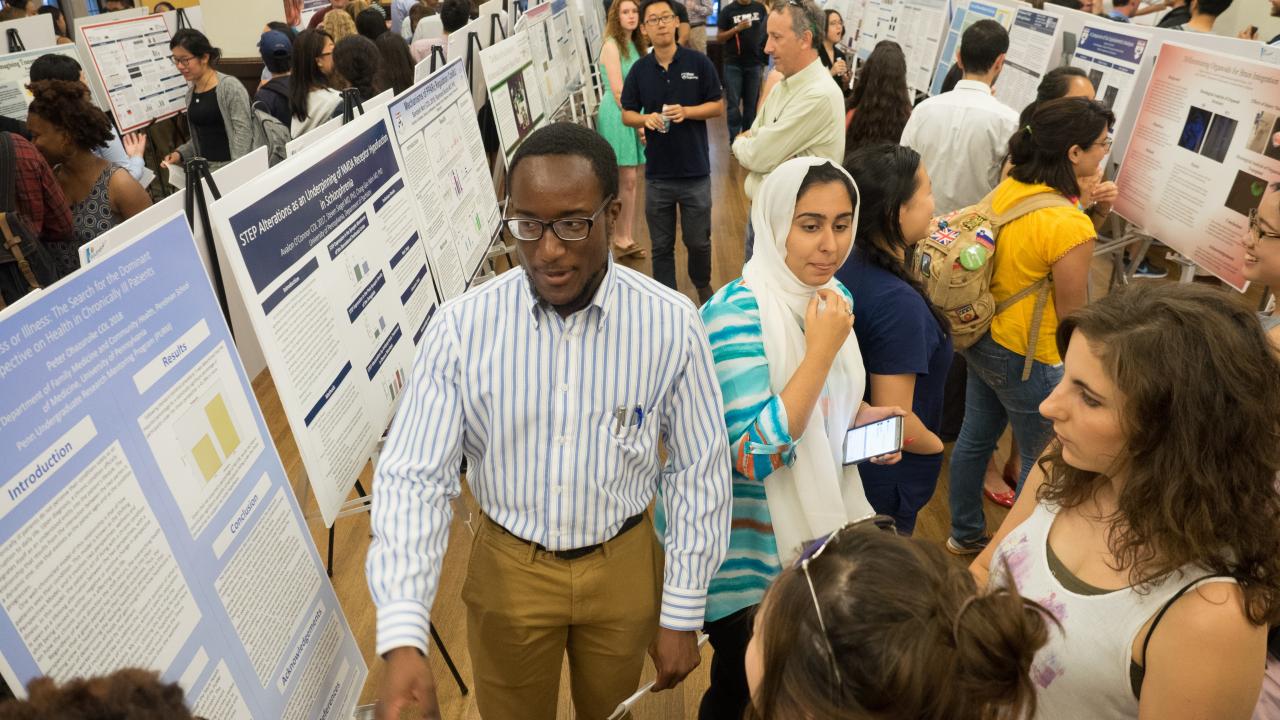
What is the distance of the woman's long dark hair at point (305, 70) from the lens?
15.6ft

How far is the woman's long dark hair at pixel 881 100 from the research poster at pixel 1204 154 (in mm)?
1213

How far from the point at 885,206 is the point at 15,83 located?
6.19m

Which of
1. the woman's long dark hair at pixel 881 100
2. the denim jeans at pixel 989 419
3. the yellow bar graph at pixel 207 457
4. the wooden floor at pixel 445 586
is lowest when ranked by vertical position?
the wooden floor at pixel 445 586

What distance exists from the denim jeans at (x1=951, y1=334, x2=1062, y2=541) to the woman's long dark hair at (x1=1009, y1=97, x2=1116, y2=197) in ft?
1.86

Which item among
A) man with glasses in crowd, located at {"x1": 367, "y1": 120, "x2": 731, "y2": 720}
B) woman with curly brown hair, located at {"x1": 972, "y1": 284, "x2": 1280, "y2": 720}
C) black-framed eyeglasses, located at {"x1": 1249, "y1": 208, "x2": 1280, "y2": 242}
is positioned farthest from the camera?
black-framed eyeglasses, located at {"x1": 1249, "y1": 208, "x2": 1280, "y2": 242}

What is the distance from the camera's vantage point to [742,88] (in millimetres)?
9234

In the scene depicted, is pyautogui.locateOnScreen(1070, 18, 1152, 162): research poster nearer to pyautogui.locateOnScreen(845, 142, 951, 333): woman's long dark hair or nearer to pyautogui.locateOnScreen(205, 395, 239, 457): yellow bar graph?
pyautogui.locateOnScreen(845, 142, 951, 333): woman's long dark hair

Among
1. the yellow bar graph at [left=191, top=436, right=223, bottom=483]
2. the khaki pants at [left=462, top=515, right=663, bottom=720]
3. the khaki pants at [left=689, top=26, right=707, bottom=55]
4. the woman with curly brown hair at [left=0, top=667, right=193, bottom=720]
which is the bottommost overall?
the khaki pants at [left=689, top=26, right=707, bottom=55]

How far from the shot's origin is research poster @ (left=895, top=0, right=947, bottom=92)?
696 centimetres

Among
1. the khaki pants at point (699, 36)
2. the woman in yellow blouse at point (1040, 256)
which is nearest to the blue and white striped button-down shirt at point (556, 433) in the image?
the woman in yellow blouse at point (1040, 256)

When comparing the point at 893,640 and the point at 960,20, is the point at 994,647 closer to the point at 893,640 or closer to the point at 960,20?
the point at 893,640

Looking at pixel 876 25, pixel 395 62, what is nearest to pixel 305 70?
pixel 395 62

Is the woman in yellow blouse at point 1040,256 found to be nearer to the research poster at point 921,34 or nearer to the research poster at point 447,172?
the research poster at point 447,172

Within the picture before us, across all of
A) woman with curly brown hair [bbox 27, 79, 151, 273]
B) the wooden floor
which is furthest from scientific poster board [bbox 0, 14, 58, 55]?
the wooden floor
